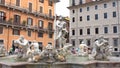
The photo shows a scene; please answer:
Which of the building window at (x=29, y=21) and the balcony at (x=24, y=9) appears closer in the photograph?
the balcony at (x=24, y=9)

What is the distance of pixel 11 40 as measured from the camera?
105 ft

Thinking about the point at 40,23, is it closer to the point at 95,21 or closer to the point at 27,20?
the point at 27,20

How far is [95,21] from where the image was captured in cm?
4212

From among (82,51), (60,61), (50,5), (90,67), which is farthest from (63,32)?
(50,5)

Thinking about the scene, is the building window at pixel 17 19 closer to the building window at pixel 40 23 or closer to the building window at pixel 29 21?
the building window at pixel 29 21

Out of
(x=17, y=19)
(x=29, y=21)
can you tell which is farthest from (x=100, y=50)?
(x=29, y=21)

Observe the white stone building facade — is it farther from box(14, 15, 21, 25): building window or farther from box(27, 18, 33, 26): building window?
box(14, 15, 21, 25): building window

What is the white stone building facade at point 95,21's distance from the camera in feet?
128

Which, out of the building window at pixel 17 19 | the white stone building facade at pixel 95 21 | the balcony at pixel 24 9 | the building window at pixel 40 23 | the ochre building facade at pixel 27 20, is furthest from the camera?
the white stone building facade at pixel 95 21

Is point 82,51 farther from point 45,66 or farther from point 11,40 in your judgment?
point 11,40

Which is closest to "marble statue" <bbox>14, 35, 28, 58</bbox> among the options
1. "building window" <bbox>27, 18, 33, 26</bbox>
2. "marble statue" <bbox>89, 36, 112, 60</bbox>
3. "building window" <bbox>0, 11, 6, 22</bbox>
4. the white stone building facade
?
"marble statue" <bbox>89, 36, 112, 60</bbox>

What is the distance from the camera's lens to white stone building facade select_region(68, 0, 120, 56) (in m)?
39.0

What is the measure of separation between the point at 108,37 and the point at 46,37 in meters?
11.5

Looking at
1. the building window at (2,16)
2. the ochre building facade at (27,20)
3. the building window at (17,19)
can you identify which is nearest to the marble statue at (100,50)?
the ochre building facade at (27,20)
